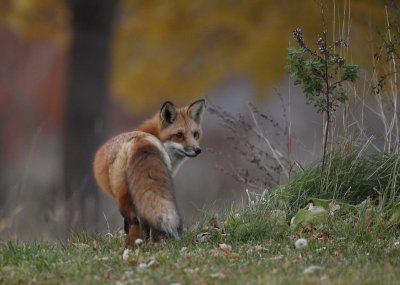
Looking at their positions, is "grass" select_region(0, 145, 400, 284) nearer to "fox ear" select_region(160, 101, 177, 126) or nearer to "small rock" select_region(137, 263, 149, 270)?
"small rock" select_region(137, 263, 149, 270)

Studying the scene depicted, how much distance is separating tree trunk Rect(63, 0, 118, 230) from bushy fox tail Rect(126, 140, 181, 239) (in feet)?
26.5

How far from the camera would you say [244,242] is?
26.1ft

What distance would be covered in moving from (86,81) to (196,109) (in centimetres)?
671

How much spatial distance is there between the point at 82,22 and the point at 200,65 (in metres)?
2.14

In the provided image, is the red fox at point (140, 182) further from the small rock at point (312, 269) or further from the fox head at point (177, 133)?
the small rock at point (312, 269)

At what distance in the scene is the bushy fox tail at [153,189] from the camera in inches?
285

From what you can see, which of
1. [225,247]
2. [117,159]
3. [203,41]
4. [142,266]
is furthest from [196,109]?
[203,41]

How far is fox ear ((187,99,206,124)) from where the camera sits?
968 cm

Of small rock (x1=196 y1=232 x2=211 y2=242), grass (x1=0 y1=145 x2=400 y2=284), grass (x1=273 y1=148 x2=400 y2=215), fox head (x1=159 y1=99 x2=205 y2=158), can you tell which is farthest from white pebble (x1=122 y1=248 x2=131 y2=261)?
fox head (x1=159 y1=99 x2=205 y2=158)

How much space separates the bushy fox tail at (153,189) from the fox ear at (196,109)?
165 centimetres

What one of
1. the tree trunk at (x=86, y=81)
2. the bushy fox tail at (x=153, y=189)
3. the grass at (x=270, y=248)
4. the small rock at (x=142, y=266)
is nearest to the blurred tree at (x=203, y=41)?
the tree trunk at (x=86, y=81)

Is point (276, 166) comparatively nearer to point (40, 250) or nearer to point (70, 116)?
point (40, 250)

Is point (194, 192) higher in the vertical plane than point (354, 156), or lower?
lower

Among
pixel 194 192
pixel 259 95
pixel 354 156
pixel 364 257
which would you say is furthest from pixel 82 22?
pixel 364 257
